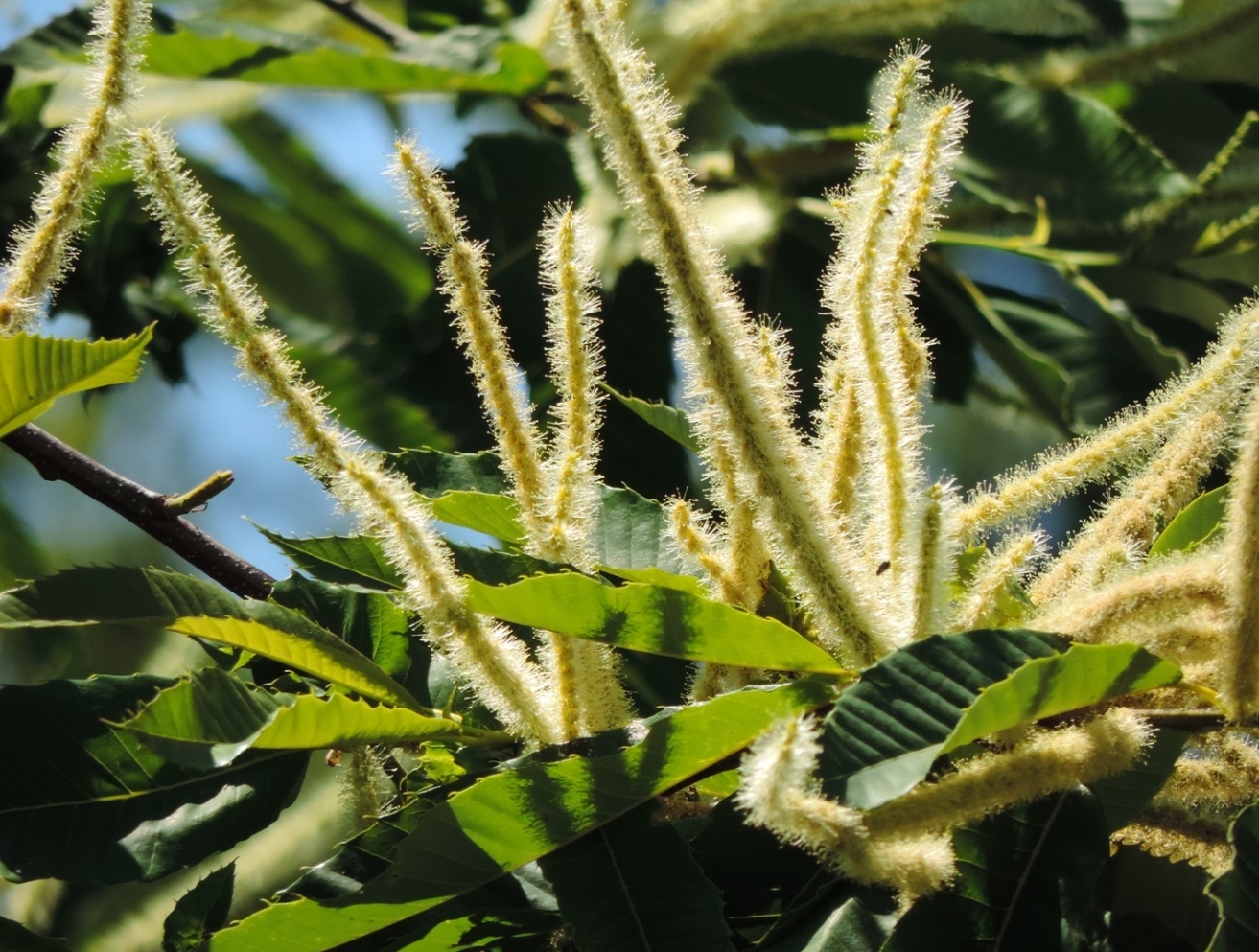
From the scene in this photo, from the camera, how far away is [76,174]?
117 centimetres

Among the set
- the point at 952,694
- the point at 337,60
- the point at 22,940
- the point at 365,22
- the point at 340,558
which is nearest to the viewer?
the point at 952,694

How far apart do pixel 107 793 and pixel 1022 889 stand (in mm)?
735

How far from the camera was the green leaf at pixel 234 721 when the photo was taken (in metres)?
0.89

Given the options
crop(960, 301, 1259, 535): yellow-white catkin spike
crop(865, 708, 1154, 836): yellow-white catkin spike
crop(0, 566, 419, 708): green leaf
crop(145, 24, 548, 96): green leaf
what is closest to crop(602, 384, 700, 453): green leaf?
crop(960, 301, 1259, 535): yellow-white catkin spike

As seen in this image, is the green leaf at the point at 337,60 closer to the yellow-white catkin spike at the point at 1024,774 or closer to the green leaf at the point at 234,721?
the green leaf at the point at 234,721

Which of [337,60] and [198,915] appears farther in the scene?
[337,60]

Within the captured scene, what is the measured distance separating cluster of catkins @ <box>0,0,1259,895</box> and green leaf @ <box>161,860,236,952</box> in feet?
1.18

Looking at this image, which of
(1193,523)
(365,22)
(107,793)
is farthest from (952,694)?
(365,22)

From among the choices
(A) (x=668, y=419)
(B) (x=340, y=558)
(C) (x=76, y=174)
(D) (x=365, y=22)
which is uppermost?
(D) (x=365, y=22)

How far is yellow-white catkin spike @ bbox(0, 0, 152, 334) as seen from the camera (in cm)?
116

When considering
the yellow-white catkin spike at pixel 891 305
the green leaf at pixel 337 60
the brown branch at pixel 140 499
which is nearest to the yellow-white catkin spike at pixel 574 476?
the yellow-white catkin spike at pixel 891 305

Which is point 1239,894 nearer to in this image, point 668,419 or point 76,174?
point 668,419

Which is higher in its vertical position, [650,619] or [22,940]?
[650,619]

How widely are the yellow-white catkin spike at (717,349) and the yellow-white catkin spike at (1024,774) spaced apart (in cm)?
12
